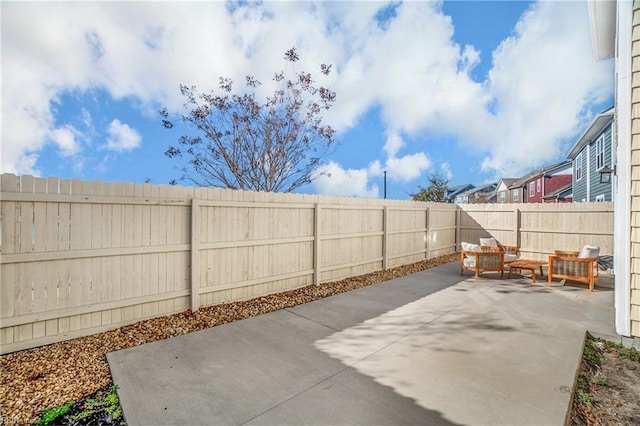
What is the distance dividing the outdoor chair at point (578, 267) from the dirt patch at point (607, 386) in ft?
10.5

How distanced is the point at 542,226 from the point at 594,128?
5.20 m

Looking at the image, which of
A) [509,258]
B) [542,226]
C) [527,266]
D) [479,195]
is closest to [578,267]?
[527,266]

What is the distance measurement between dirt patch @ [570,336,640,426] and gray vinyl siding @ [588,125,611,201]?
9305mm

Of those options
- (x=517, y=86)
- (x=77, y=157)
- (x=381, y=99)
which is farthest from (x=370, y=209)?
(x=517, y=86)

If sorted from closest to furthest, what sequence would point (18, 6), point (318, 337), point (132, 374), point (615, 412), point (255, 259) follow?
point (615, 412) < point (132, 374) < point (318, 337) < point (18, 6) < point (255, 259)

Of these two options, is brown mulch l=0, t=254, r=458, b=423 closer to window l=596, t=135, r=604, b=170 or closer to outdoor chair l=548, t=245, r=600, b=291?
outdoor chair l=548, t=245, r=600, b=291

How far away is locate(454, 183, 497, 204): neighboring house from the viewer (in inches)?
1348

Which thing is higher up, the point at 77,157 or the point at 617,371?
the point at 77,157

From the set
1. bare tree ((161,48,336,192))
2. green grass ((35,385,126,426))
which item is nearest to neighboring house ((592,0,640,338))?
green grass ((35,385,126,426))

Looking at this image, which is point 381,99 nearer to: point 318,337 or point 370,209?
point 370,209

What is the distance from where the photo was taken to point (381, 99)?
14.8 meters

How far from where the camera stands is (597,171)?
33.3 feet

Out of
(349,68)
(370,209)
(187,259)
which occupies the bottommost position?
(187,259)

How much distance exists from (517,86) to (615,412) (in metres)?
21.4
